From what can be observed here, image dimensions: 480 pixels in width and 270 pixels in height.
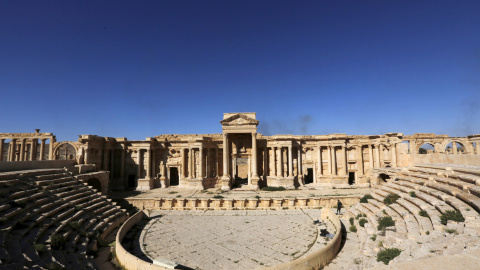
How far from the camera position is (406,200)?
1341 centimetres

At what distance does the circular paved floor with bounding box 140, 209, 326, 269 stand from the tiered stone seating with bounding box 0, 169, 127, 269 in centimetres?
283

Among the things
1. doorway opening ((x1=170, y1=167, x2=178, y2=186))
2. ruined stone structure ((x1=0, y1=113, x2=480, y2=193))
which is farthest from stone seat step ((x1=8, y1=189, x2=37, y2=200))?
doorway opening ((x1=170, y1=167, x2=178, y2=186))

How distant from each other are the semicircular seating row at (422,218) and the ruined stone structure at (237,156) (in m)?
10.2

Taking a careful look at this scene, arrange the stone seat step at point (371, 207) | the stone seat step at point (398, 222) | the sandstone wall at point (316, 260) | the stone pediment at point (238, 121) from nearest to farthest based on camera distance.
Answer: the sandstone wall at point (316, 260) → the stone seat step at point (398, 222) → the stone seat step at point (371, 207) → the stone pediment at point (238, 121)

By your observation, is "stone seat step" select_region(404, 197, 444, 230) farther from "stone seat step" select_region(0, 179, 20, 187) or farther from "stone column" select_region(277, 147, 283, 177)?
"stone seat step" select_region(0, 179, 20, 187)

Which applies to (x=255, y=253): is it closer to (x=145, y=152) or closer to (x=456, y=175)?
(x=456, y=175)

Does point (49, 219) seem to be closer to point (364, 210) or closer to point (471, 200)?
point (364, 210)

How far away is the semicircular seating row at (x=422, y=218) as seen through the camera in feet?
23.5

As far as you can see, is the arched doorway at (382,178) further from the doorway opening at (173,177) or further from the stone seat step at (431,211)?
the doorway opening at (173,177)

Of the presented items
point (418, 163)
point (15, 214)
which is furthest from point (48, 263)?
point (418, 163)

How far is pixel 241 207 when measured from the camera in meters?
19.1

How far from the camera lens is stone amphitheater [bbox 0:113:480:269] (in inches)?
354

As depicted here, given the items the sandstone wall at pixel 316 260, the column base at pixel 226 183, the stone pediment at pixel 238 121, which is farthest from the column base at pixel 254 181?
the sandstone wall at pixel 316 260

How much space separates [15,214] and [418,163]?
30.1 m
